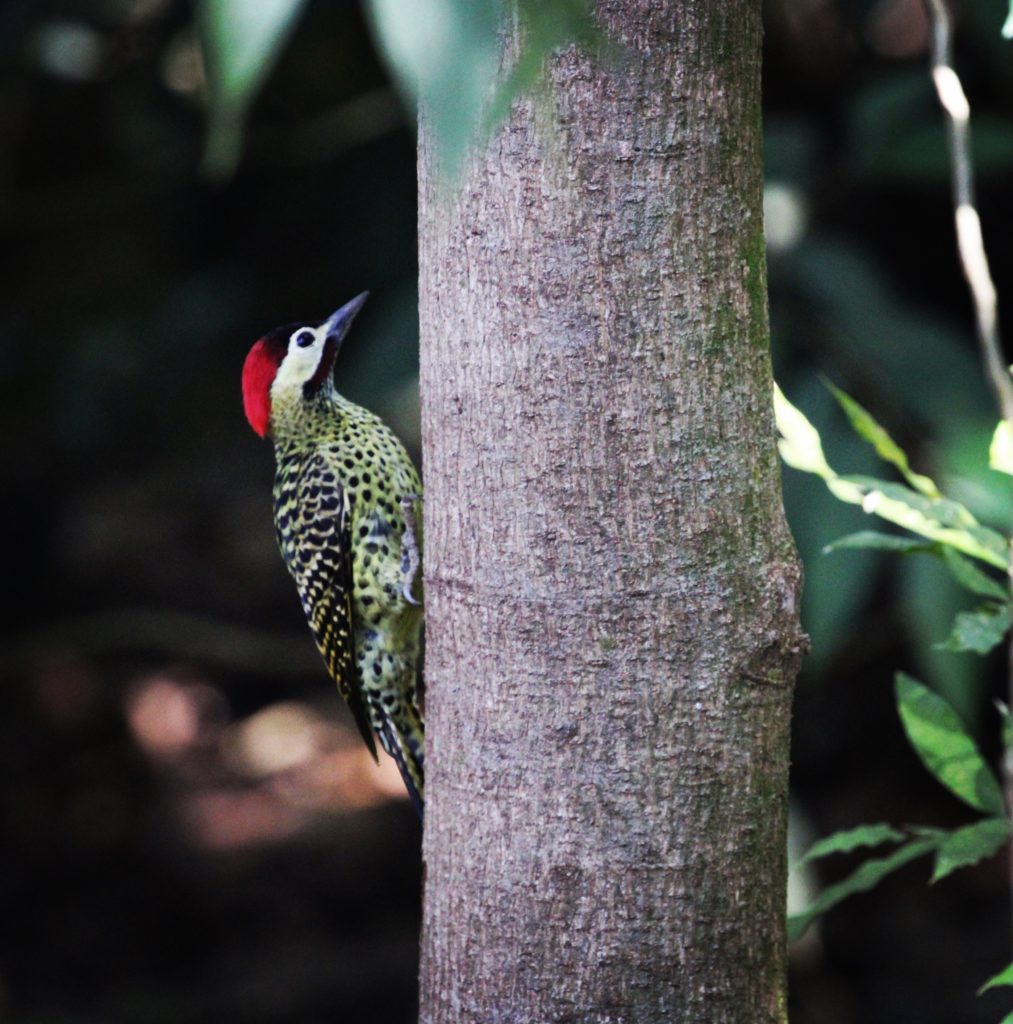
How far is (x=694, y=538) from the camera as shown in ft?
4.17

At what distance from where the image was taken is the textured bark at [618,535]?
1230 mm

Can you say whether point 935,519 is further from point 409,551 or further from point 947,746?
point 409,551

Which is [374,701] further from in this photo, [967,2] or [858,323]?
[967,2]

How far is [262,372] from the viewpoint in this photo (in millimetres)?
2477

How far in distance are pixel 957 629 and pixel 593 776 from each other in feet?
1.31

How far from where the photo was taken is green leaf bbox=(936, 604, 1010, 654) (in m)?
1.34

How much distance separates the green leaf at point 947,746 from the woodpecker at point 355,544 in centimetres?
109

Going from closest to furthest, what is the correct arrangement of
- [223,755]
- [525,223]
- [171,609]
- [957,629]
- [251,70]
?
[251,70] < [525,223] < [957,629] < [223,755] < [171,609]

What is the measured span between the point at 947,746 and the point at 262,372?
1.44 meters

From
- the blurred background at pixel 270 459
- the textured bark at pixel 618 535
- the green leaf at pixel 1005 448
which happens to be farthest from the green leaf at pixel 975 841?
the blurred background at pixel 270 459

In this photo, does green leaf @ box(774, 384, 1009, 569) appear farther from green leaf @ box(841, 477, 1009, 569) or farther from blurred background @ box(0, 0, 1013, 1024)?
blurred background @ box(0, 0, 1013, 1024)

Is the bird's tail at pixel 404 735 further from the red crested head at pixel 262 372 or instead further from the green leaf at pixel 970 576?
the green leaf at pixel 970 576

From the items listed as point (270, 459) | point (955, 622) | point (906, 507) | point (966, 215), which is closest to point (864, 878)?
point (955, 622)

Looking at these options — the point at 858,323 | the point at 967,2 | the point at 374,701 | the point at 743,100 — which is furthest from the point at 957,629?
the point at 967,2
